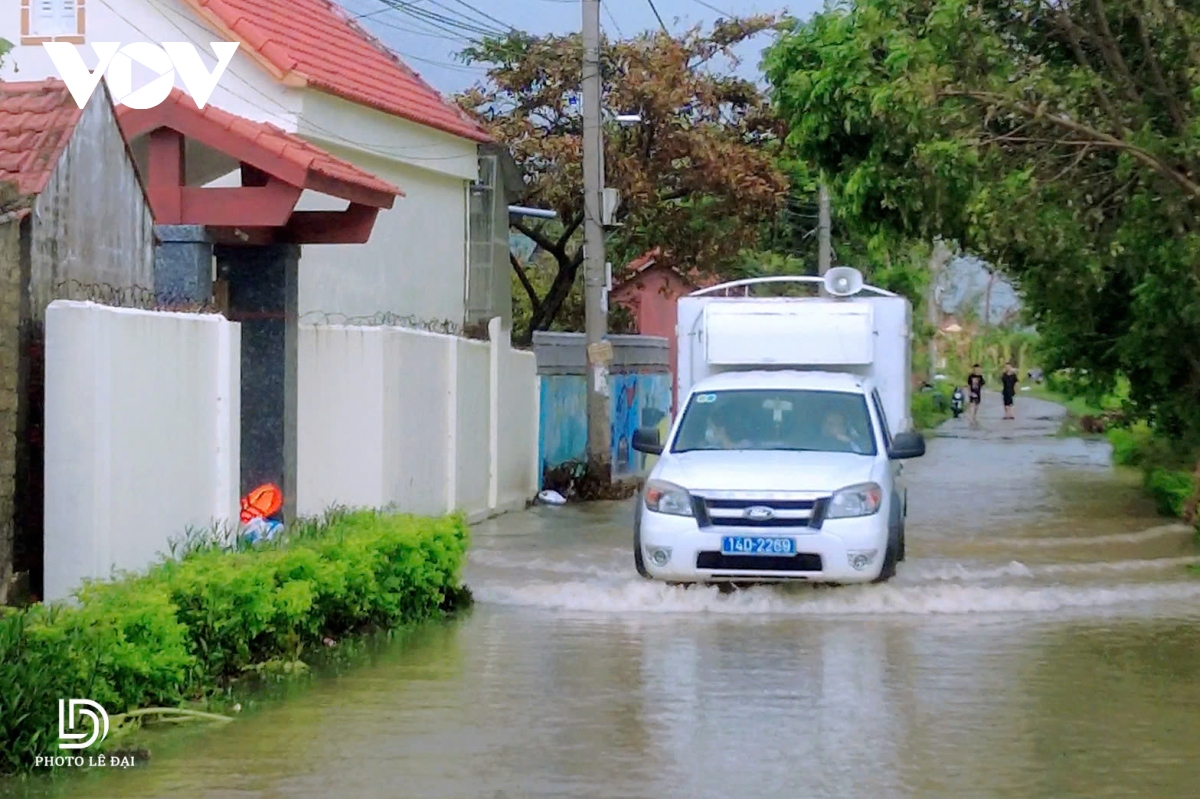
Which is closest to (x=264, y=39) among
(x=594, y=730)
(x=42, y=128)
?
(x=42, y=128)

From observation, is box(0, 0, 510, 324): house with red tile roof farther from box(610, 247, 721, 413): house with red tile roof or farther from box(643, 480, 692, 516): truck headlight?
box(610, 247, 721, 413): house with red tile roof

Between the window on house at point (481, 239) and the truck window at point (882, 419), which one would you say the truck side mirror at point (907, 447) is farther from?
the window on house at point (481, 239)

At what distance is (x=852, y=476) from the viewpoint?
13828 millimetres

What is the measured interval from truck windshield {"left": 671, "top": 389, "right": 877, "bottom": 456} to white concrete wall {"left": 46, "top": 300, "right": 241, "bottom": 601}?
4.40 meters

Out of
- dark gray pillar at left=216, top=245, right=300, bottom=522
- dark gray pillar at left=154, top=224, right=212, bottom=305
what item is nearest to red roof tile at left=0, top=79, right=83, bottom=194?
dark gray pillar at left=154, top=224, right=212, bottom=305

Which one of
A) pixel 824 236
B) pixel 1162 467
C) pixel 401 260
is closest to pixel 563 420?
pixel 401 260

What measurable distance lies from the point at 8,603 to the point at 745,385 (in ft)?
22.7

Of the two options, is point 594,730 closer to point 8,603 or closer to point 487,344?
point 8,603

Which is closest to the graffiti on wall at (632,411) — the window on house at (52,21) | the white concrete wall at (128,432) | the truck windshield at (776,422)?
the window on house at (52,21)

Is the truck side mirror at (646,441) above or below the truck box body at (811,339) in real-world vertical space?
below

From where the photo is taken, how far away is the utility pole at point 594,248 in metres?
23.9

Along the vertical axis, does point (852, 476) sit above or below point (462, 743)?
above

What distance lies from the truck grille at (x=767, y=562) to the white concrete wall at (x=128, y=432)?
372 centimetres

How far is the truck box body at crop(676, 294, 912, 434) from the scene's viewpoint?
54.6 feet
